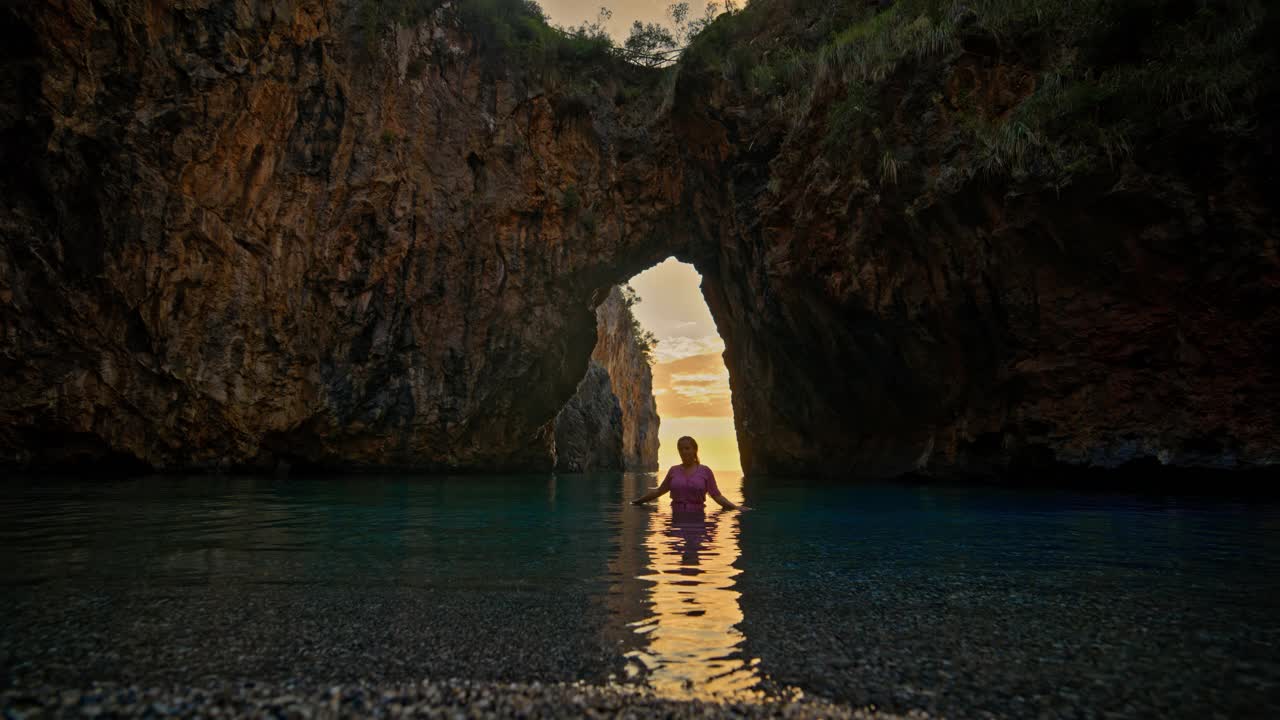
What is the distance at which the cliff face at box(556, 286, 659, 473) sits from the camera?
40812mm

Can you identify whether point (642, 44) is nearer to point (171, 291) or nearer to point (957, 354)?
point (957, 354)

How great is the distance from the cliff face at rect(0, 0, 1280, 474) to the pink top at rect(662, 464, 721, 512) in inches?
434

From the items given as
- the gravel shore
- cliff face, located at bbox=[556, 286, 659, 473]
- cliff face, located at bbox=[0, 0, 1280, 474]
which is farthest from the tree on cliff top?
the gravel shore

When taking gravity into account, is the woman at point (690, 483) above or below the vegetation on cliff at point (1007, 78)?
below

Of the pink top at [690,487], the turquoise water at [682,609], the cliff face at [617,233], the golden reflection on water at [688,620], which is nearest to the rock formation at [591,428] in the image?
the cliff face at [617,233]

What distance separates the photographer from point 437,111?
21438 millimetres

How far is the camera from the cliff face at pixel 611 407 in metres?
40.8

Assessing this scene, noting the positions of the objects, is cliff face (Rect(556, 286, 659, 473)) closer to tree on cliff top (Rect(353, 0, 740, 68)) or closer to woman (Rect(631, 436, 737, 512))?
tree on cliff top (Rect(353, 0, 740, 68))

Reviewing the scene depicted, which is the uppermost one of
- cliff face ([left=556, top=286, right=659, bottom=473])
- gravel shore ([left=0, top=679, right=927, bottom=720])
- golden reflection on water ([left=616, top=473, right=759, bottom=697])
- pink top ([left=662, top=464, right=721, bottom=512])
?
cliff face ([left=556, top=286, right=659, bottom=473])

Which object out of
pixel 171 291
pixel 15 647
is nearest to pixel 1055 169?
pixel 15 647

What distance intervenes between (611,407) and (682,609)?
4365cm

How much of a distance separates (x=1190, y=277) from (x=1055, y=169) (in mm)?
3284

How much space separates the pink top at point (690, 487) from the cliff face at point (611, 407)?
70.3 ft

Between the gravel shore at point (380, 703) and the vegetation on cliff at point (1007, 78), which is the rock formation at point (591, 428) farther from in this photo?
the gravel shore at point (380, 703)
